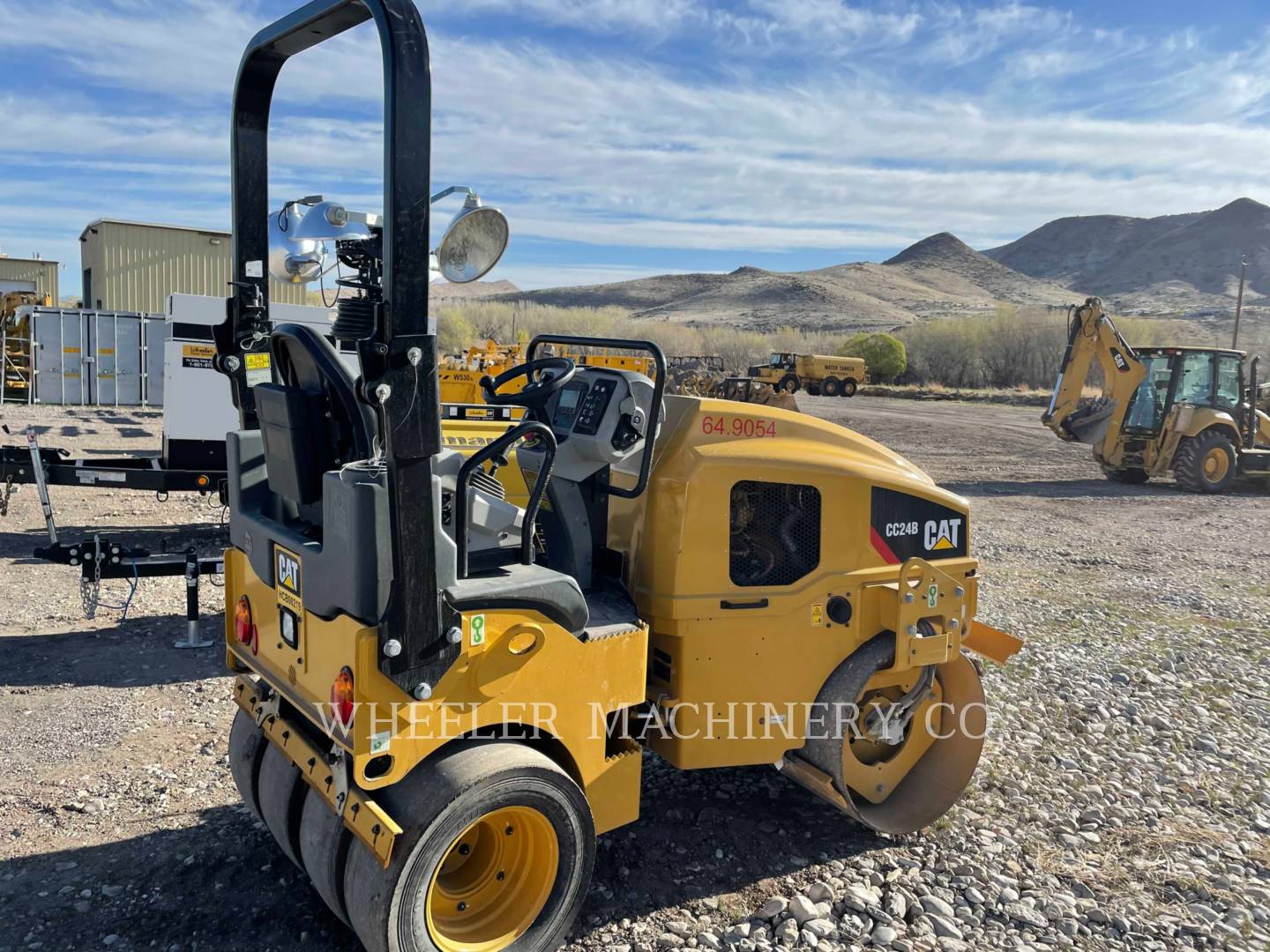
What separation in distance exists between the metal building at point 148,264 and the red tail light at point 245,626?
27.4 metres

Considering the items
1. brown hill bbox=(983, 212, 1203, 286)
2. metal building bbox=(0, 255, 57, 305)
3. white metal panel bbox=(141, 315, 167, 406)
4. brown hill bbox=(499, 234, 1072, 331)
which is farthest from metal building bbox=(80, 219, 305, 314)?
brown hill bbox=(983, 212, 1203, 286)

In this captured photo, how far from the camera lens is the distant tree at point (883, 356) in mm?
51750

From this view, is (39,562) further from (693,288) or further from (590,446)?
(693,288)

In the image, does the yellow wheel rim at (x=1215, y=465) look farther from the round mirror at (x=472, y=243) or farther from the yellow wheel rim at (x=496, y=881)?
the yellow wheel rim at (x=496, y=881)

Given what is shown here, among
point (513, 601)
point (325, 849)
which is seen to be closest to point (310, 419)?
point (513, 601)

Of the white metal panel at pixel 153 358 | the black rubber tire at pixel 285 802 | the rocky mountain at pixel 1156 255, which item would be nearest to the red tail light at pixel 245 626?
the black rubber tire at pixel 285 802

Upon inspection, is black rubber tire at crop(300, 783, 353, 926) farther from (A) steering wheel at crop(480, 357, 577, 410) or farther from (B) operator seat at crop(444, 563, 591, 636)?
(A) steering wheel at crop(480, 357, 577, 410)

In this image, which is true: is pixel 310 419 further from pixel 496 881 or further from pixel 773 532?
pixel 773 532

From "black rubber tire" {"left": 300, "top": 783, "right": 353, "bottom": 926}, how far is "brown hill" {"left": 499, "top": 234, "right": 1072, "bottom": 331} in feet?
301

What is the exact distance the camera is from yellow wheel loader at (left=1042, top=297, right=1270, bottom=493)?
1666cm

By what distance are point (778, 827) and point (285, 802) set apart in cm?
218

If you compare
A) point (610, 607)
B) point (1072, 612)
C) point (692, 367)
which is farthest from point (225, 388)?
point (692, 367)

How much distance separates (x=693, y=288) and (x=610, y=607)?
141388 mm

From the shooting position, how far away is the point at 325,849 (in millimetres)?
3137
